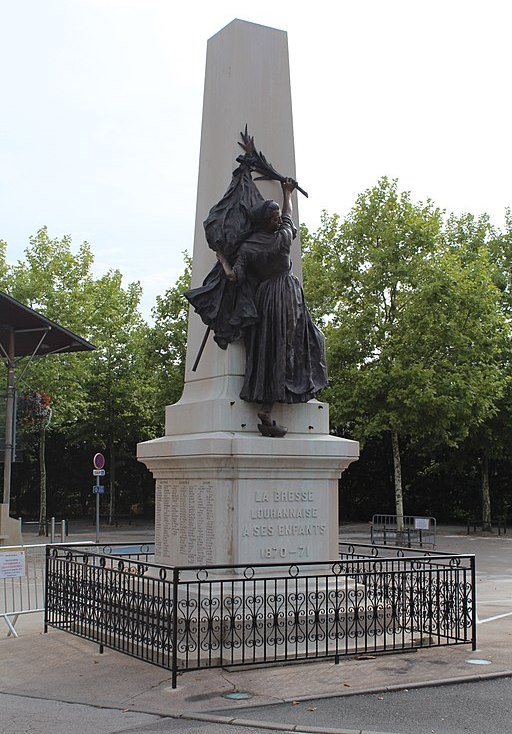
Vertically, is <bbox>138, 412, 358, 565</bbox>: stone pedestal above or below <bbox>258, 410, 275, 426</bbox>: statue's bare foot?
below

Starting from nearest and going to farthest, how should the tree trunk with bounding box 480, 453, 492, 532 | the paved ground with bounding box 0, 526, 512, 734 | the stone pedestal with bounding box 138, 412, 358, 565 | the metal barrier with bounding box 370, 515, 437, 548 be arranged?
the paved ground with bounding box 0, 526, 512, 734
the stone pedestal with bounding box 138, 412, 358, 565
the metal barrier with bounding box 370, 515, 437, 548
the tree trunk with bounding box 480, 453, 492, 532

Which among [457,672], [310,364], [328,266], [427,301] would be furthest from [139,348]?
[457,672]

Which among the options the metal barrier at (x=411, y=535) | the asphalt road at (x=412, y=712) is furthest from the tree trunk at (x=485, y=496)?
the asphalt road at (x=412, y=712)

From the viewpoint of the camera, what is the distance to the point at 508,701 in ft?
26.5

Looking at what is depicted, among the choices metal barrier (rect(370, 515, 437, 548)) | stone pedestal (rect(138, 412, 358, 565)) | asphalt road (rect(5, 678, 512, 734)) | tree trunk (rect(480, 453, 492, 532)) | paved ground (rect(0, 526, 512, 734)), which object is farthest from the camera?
tree trunk (rect(480, 453, 492, 532))

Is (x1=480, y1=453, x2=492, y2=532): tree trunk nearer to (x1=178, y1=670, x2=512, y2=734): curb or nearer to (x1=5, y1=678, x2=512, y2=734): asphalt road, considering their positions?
(x1=178, y1=670, x2=512, y2=734): curb

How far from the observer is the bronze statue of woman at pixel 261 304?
34.7ft

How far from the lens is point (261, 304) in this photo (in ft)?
35.3

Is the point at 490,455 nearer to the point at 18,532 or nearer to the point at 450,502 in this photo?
the point at 450,502

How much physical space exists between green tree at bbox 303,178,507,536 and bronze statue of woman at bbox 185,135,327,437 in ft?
55.2

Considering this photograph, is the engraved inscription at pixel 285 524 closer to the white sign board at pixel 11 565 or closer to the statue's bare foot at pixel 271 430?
the statue's bare foot at pixel 271 430

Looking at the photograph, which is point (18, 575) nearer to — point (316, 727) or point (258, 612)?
point (258, 612)

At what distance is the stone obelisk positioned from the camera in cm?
1019

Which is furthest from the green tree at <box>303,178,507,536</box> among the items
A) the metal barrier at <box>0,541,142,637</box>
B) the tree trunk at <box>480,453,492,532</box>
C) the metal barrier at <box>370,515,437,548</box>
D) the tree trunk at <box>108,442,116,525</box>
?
the metal barrier at <box>0,541,142,637</box>
